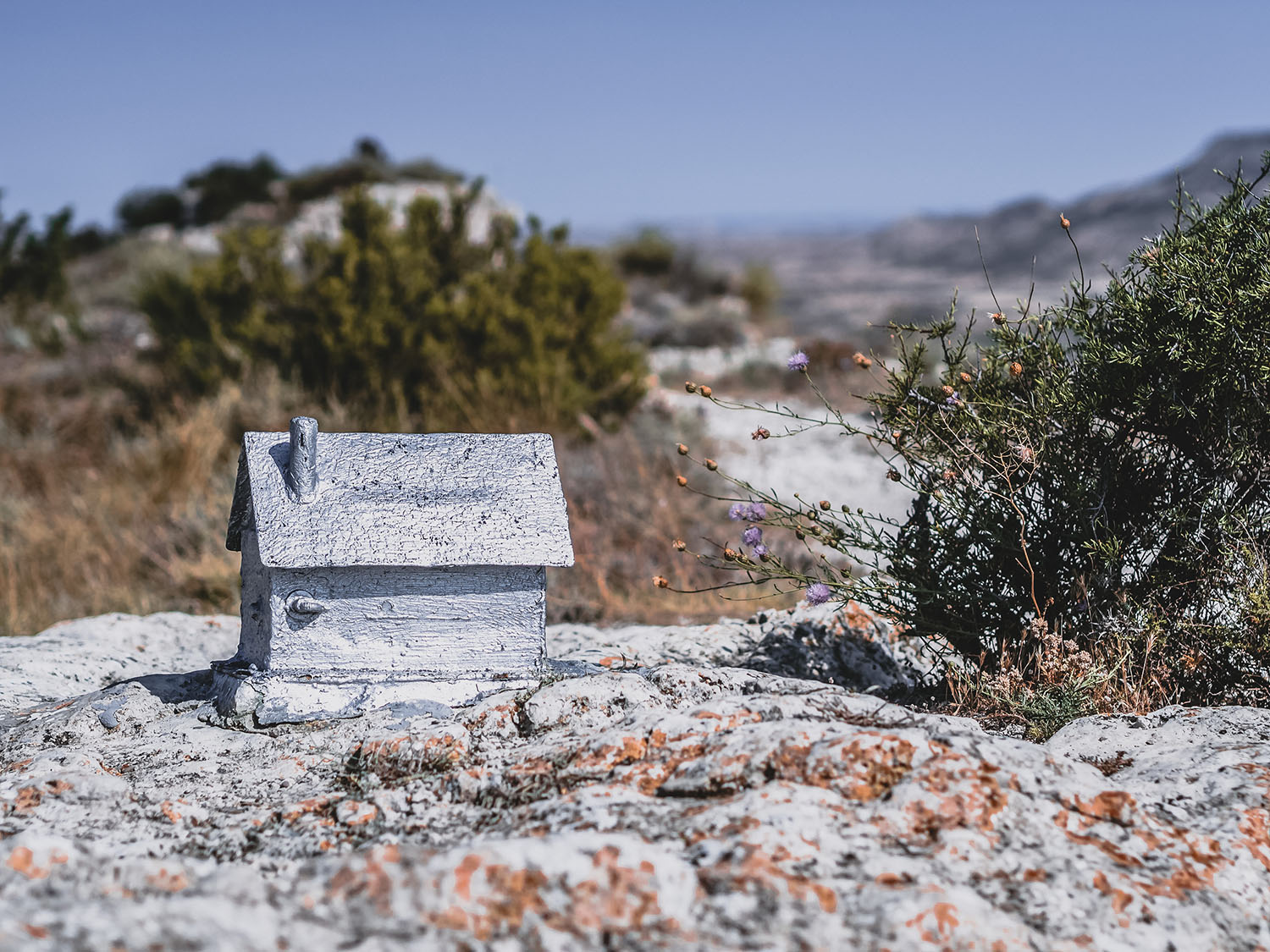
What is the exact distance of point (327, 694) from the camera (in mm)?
3465

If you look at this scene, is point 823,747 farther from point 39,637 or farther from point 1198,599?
point 39,637

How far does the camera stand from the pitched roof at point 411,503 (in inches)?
133

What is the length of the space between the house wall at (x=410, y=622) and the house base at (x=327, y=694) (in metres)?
0.03

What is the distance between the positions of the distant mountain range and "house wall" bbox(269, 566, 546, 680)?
1954cm

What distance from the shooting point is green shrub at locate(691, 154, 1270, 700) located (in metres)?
3.33

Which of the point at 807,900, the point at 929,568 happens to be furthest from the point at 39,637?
the point at 807,900

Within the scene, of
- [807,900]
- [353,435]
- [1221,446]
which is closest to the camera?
[807,900]

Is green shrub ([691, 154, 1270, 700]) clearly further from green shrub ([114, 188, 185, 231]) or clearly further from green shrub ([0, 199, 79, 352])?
green shrub ([114, 188, 185, 231])

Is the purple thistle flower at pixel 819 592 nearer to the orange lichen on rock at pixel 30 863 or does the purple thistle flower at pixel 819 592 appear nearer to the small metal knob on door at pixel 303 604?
the small metal knob on door at pixel 303 604

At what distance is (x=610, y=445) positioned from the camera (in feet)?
28.6

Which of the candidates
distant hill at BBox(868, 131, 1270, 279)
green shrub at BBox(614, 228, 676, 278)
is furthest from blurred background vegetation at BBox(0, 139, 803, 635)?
distant hill at BBox(868, 131, 1270, 279)

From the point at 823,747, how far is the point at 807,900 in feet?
1.72

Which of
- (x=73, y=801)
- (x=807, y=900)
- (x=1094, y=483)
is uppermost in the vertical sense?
(x=1094, y=483)

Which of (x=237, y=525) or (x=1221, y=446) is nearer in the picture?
(x=1221, y=446)
